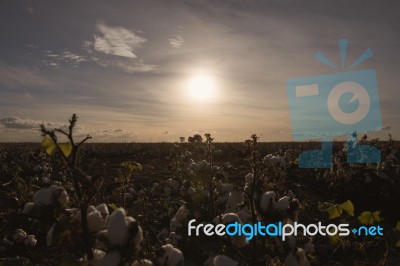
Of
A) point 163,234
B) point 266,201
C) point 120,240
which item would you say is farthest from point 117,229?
point 163,234

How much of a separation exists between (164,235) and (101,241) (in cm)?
315

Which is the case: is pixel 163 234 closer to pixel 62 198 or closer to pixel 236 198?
pixel 236 198

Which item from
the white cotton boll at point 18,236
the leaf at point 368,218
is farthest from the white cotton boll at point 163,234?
the leaf at point 368,218

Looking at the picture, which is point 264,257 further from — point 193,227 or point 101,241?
point 101,241

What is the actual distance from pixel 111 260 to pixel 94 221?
199mm

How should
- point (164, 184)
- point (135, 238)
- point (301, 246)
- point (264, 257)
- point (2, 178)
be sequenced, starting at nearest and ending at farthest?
1. point (135, 238)
2. point (301, 246)
3. point (264, 257)
4. point (164, 184)
5. point (2, 178)

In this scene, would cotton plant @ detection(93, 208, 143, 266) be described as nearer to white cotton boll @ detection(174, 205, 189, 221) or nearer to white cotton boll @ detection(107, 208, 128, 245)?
white cotton boll @ detection(107, 208, 128, 245)

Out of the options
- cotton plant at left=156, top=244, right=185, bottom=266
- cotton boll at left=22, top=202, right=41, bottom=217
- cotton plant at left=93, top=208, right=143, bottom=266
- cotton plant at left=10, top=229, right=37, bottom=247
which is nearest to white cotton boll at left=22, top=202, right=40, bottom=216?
cotton boll at left=22, top=202, right=41, bottom=217

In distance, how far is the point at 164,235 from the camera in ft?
14.7

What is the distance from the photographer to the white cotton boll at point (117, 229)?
54.2 inches

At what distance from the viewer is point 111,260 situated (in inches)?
54.5

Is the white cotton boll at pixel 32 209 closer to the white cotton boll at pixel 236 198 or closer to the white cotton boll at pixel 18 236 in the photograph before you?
the white cotton boll at pixel 236 198

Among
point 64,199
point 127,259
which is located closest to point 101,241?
point 127,259

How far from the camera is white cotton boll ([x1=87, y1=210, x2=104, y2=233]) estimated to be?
1.51 m
